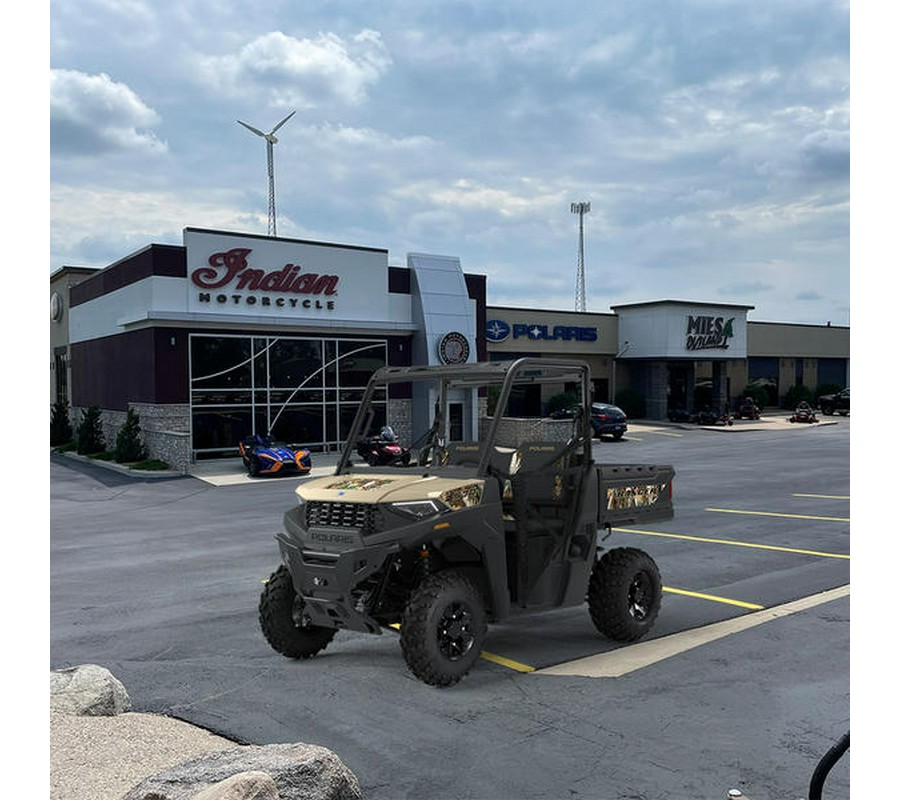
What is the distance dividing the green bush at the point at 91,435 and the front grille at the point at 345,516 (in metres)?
28.1

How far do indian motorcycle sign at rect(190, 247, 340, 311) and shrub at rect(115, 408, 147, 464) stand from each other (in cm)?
493

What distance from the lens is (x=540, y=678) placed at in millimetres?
7535

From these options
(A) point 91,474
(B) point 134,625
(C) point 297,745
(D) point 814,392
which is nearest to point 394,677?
(C) point 297,745

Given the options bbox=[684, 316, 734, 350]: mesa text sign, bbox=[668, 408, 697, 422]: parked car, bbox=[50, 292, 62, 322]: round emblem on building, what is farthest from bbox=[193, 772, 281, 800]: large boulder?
bbox=[684, 316, 734, 350]: mesa text sign

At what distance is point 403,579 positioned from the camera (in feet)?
25.4

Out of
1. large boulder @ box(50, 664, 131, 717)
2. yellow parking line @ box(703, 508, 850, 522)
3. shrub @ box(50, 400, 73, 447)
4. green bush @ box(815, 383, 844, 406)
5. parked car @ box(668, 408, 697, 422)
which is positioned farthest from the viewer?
green bush @ box(815, 383, 844, 406)

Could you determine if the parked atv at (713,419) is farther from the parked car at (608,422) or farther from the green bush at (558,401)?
the parked car at (608,422)

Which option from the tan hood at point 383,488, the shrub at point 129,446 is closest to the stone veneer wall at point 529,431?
the tan hood at point 383,488

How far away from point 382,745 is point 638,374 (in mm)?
46045

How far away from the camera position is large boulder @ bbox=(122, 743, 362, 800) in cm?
460

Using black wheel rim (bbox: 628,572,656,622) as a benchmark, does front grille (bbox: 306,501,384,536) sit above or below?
above

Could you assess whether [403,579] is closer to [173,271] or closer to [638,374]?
[173,271]

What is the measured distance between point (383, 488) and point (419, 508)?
0.43 meters

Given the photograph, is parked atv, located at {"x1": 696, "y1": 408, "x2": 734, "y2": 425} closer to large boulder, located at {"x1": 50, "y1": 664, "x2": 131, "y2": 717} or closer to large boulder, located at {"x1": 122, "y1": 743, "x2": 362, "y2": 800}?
large boulder, located at {"x1": 50, "y1": 664, "x2": 131, "y2": 717}
